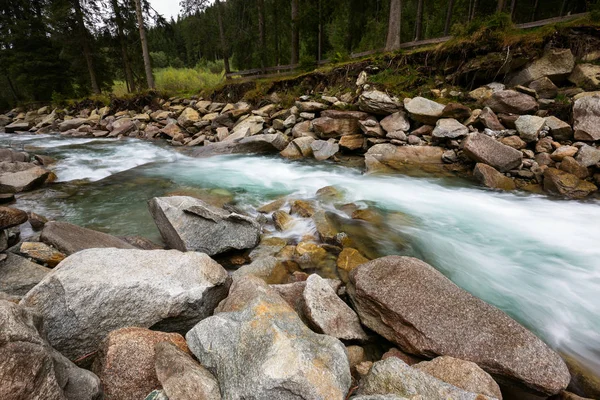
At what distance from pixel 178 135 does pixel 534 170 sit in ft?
47.6

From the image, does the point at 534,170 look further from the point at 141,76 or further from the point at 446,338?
the point at 141,76

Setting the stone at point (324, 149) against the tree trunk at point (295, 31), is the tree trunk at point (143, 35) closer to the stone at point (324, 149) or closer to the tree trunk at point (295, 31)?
the tree trunk at point (295, 31)

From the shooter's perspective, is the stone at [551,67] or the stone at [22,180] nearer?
the stone at [22,180]

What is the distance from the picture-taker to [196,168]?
1037 cm

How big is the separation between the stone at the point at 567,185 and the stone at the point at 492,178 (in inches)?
27.8

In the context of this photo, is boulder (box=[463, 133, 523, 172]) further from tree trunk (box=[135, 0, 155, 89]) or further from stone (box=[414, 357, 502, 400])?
tree trunk (box=[135, 0, 155, 89])

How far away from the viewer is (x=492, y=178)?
739 cm

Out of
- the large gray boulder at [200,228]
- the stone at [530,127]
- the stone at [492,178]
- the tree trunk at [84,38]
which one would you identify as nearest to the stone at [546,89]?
the stone at [530,127]

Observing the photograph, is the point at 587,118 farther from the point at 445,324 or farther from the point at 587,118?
the point at 445,324

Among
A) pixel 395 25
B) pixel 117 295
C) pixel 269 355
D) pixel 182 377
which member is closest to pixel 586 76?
pixel 395 25

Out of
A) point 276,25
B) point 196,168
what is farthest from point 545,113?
point 276,25

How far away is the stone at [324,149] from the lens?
34.4ft

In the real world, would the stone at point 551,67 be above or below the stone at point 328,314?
above

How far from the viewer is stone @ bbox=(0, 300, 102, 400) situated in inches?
56.6
